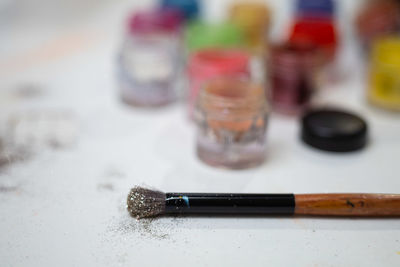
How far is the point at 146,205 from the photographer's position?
623 mm

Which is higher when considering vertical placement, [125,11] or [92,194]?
[125,11]

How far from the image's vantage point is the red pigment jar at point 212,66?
2.96ft

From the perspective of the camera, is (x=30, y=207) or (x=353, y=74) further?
(x=353, y=74)

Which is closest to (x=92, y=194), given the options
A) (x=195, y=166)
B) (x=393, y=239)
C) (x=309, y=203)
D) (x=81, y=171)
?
(x=81, y=171)

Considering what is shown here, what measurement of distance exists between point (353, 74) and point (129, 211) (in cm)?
85

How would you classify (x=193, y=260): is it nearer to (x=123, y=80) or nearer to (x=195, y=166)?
(x=195, y=166)

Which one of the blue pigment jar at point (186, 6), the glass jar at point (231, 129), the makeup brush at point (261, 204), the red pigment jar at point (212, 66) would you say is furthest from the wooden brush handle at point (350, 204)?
the blue pigment jar at point (186, 6)

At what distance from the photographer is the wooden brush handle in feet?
2.05

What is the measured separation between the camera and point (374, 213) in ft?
2.07

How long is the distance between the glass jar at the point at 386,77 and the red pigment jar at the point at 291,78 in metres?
0.13

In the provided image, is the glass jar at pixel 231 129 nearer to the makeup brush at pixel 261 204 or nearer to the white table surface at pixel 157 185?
the white table surface at pixel 157 185

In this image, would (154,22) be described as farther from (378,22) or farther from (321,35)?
(378,22)

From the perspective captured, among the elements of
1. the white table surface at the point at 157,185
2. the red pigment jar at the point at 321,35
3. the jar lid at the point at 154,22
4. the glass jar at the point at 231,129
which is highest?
the jar lid at the point at 154,22

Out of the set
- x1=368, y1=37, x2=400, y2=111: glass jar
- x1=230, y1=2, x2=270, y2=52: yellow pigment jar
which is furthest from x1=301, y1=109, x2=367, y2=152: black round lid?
x1=230, y1=2, x2=270, y2=52: yellow pigment jar
